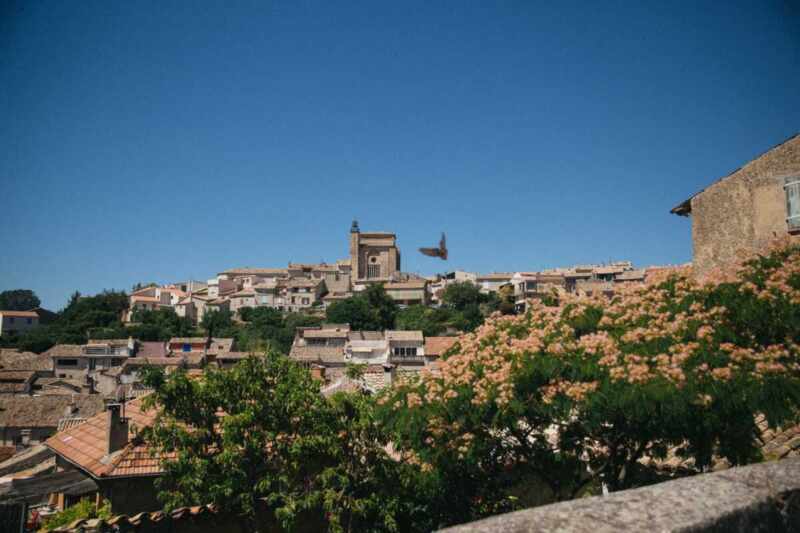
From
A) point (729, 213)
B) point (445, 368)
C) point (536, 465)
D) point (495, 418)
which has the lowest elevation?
point (536, 465)

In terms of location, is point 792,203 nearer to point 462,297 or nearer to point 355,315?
point 355,315

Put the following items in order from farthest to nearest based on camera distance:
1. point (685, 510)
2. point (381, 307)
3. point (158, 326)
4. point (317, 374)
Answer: point (381, 307)
point (158, 326)
point (317, 374)
point (685, 510)

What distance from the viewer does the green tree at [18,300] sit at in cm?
14988

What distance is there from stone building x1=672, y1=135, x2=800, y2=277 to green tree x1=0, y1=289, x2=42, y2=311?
168m

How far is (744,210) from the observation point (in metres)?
13.9

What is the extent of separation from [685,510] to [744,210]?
13489 mm

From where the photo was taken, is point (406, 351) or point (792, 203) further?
point (406, 351)

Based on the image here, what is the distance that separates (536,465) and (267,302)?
120025 mm

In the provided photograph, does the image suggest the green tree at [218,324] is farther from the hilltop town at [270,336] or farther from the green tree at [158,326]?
the green tree at [158,326]

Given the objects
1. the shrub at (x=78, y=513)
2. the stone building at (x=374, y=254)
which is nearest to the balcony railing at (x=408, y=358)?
the shrub at (x=78, y=513)

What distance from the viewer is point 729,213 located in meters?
14.4

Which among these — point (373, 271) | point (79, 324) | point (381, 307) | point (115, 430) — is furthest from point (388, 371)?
point (373, 271)

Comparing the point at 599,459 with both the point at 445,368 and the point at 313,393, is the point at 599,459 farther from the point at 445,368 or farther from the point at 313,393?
the point at 313,393

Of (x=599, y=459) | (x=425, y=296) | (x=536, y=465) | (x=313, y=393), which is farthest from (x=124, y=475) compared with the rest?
(x=425, y=296)
